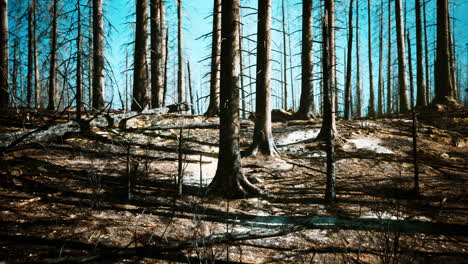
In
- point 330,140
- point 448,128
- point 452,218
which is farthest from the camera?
point 448,128

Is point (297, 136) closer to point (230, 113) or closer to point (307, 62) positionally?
point (307, 62)

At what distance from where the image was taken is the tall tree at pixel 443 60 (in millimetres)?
11117

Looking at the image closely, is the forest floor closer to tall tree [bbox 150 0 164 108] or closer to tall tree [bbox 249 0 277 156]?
tall tree [bbox 249 0 277 156]

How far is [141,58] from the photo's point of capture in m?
9.95

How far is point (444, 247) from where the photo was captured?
361 centimetres

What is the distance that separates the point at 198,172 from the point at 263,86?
3.17 meters

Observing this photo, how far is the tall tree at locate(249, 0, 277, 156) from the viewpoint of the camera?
7.08 meters

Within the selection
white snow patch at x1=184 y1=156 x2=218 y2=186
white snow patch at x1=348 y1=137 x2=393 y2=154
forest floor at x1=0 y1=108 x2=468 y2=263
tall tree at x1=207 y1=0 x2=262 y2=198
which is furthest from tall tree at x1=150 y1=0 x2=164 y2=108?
white snow patch at x1=348 y1=137 x2=393 y2=154

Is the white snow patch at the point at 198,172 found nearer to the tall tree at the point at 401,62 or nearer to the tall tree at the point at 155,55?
the tall tree at the point at 155,55

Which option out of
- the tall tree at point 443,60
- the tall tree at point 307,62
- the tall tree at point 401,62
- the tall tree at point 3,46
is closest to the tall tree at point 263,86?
the tall tree at point 307,62

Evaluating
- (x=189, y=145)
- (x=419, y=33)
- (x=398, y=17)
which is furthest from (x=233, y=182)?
(x=398, y=17)

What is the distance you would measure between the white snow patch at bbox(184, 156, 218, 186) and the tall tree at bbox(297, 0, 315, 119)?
16.4 ft

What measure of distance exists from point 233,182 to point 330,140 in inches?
90.7

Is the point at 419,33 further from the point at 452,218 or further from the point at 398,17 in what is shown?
the point at 452,218
